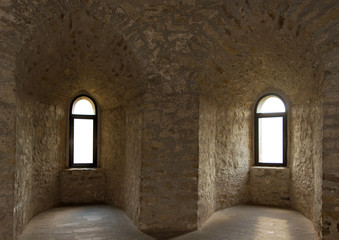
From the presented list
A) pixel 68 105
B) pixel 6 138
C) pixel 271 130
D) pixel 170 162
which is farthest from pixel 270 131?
pixel 6 138

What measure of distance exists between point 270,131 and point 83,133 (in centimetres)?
439

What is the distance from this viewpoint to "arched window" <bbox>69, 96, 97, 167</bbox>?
255 inches

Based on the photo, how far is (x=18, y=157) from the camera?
4062 mm

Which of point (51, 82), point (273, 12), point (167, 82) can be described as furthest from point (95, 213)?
point (273, 12)

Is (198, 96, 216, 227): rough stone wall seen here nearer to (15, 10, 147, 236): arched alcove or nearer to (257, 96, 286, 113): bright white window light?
(15, 10, 147, 236): arched alcove

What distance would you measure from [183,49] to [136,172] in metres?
2.11

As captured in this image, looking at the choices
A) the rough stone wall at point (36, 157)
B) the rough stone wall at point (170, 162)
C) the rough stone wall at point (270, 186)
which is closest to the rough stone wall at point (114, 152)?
the rough stone wall at point (36, 157)

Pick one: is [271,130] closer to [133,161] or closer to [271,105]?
[271,105]

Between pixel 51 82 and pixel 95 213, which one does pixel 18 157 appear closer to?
pixel 51 82

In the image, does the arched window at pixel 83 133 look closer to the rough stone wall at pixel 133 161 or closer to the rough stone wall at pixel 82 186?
the rough stone wall at pixel 82 186

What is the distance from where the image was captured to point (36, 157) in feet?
17.3

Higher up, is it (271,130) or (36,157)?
(271,130)

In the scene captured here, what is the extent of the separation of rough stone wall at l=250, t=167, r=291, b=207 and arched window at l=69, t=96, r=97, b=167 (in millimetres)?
3715

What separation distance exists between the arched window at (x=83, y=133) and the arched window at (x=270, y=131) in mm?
3864
